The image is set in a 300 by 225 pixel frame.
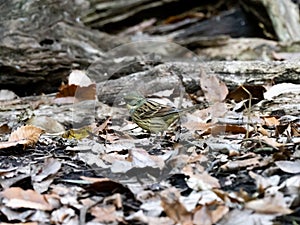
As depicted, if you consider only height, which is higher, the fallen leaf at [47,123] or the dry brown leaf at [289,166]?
the dry brown leaf at [289,166]

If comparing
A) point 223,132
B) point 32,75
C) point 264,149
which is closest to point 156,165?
point 264,149

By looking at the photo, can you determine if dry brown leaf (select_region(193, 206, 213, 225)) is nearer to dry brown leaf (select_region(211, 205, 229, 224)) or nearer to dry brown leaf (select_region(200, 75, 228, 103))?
dry brown leaf (select_region(211, 205, 229, 224))

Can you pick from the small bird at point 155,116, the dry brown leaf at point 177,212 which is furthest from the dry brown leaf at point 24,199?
the small bird at point 155,116

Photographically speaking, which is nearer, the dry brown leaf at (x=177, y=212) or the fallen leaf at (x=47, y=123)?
the dry brown leaf at (x=177, y=212)

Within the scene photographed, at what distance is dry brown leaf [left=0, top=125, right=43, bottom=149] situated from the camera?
3.00 metres

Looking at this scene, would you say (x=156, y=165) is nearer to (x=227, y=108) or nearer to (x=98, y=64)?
(x=227, y=108)

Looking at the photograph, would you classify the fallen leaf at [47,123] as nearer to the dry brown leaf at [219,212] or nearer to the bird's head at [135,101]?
the bird's head at [135,101]

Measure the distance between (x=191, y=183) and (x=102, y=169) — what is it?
0.45 m

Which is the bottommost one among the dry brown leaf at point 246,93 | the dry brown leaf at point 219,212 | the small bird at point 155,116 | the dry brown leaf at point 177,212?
the dry brown leaf at point 246,93

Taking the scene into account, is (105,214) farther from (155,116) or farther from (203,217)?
(155,116)

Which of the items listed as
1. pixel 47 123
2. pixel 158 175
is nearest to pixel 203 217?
pixel 158 175

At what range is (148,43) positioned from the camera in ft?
20.3

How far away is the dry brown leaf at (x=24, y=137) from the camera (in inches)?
118

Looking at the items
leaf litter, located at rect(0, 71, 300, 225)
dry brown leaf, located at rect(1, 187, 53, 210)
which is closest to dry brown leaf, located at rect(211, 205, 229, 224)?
leaf litter, located at rect(0, 71, 300, 225)
